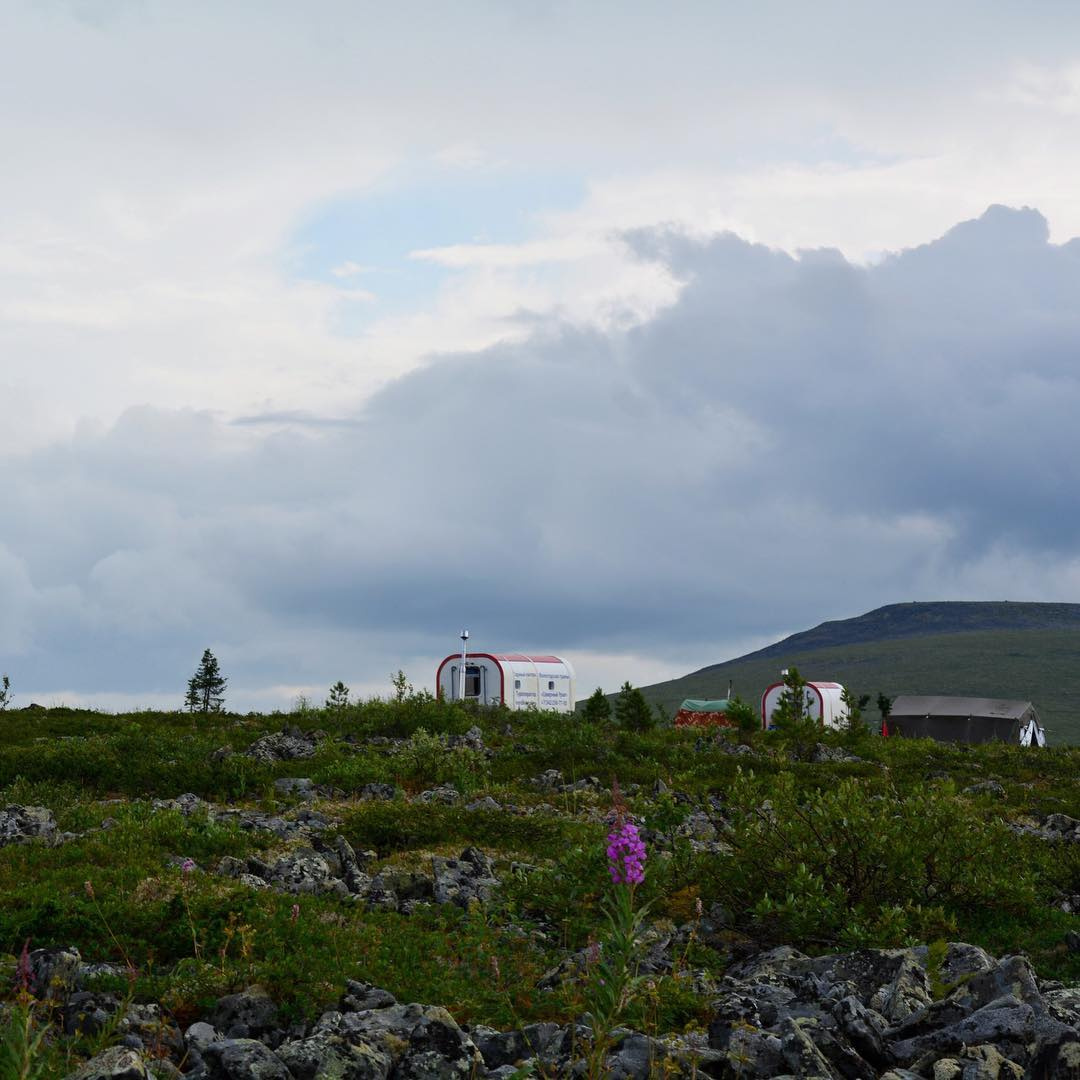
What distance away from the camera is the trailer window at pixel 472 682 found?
49.8m

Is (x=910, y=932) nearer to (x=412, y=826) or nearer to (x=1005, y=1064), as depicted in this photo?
(x=1005, y=1064)

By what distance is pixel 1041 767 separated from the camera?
30.3 m

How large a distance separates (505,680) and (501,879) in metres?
35.9

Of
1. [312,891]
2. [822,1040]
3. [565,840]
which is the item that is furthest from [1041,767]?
[822,1040]

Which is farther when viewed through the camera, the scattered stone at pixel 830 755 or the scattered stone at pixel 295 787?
the scattered stone at pixel 830 755

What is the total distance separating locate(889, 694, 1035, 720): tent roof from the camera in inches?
2499

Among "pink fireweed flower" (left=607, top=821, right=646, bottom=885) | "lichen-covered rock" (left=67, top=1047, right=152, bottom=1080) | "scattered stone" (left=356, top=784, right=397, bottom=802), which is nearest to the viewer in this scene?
"lichen-covered rock" (left=67, top=1047, right=152, bottom=1080)

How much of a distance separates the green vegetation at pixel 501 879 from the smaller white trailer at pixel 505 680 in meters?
27.1

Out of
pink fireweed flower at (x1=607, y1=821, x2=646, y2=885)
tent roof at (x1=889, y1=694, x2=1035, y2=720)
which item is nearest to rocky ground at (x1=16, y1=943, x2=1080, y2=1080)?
pink fireweed flower at (x1=607, y1=821, x2=646, y2=885)

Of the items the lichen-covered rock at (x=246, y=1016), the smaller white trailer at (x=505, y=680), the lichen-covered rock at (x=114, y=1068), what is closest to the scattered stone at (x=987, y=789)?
the lichen-covered rock at (x=246, y=1016)

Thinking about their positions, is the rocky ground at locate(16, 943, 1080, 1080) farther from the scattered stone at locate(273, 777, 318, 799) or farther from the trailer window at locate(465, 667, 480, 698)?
the trailer window at locate(465, 667, 480, 698)

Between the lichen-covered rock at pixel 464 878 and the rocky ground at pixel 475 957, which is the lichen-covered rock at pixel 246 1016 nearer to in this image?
the rocky ground at pixel 475 957

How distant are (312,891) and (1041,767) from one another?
2376 cm

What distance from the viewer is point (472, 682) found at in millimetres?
50031
